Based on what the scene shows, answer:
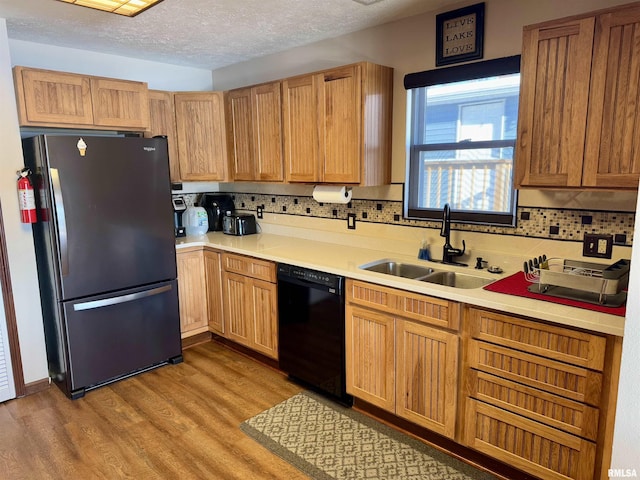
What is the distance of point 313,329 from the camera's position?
2.77 meters

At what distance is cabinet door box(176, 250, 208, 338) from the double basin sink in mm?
1623

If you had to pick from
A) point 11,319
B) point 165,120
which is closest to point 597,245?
point 165,120

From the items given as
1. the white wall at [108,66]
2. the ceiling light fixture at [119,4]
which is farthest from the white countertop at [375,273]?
the ceiling light fixture at [119,4]

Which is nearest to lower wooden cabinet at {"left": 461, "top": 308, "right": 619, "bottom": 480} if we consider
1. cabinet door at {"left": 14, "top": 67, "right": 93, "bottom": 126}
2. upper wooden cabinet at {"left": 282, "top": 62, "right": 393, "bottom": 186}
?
upper wooden cabinet at {"left": 282, "top": 62, "right": 393, "bottom": 186}

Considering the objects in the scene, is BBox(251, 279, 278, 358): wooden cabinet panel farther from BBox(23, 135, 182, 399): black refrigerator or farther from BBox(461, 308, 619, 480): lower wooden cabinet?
BBox(461, 308, 619, 480): lower wooden cabinet

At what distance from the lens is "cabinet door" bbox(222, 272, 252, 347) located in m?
3.26

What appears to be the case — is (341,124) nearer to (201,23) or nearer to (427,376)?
(201,23)

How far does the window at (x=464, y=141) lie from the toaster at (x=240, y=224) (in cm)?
157

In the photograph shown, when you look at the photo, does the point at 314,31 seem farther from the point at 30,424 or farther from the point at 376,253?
the point at 30,424

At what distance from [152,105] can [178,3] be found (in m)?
1.29

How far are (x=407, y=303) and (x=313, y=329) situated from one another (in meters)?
0.78

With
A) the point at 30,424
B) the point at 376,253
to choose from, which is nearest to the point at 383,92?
the point at 376,253

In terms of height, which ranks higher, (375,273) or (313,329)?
(375,273)

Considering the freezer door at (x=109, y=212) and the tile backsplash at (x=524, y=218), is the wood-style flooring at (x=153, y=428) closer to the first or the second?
the freezer door at (x=109, y=212)
